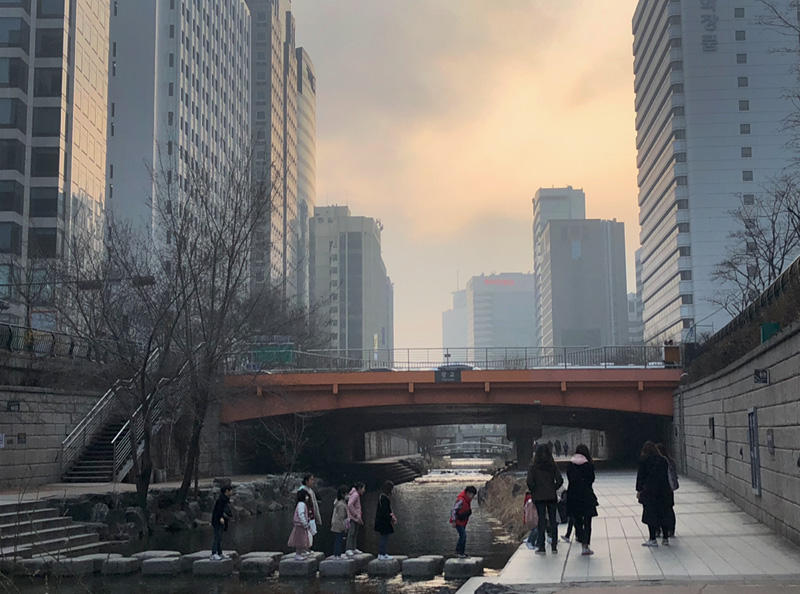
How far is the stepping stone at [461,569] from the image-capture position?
58.8 ft

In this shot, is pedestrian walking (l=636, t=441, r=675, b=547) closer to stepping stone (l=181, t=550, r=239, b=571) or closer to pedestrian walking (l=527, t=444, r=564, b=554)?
pedestrian walking (l=527, t=444, r=564, b=554)

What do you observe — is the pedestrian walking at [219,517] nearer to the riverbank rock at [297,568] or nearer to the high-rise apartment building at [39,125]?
the riverbank rock at [297,568]

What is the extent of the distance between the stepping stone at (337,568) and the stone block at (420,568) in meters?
1.05

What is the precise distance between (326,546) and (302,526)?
5800 millimetres

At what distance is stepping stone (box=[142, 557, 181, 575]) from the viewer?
18.8 m

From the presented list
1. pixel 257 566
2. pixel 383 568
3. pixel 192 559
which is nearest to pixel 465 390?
pixel 192 559

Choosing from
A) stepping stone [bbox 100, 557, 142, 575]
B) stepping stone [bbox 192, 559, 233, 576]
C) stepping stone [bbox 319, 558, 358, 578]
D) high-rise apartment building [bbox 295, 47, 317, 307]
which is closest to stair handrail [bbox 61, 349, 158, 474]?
stepping stone [bbox 100, 557, 142, 575]

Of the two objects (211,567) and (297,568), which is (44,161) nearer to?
(211,567)

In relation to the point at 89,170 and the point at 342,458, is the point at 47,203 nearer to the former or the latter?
the point at 89,170

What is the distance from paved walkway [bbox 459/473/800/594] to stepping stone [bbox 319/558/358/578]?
342 centimetres

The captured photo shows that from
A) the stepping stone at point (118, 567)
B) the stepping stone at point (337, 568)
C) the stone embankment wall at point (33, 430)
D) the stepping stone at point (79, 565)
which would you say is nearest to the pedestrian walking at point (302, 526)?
the stepping stone at point (337, 568)

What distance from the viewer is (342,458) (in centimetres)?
6175

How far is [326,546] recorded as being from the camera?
24812mm

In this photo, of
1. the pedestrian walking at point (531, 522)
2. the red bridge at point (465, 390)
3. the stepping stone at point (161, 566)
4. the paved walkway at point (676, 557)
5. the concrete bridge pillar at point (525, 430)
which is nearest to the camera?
the paved walkway at point (676, 557)
